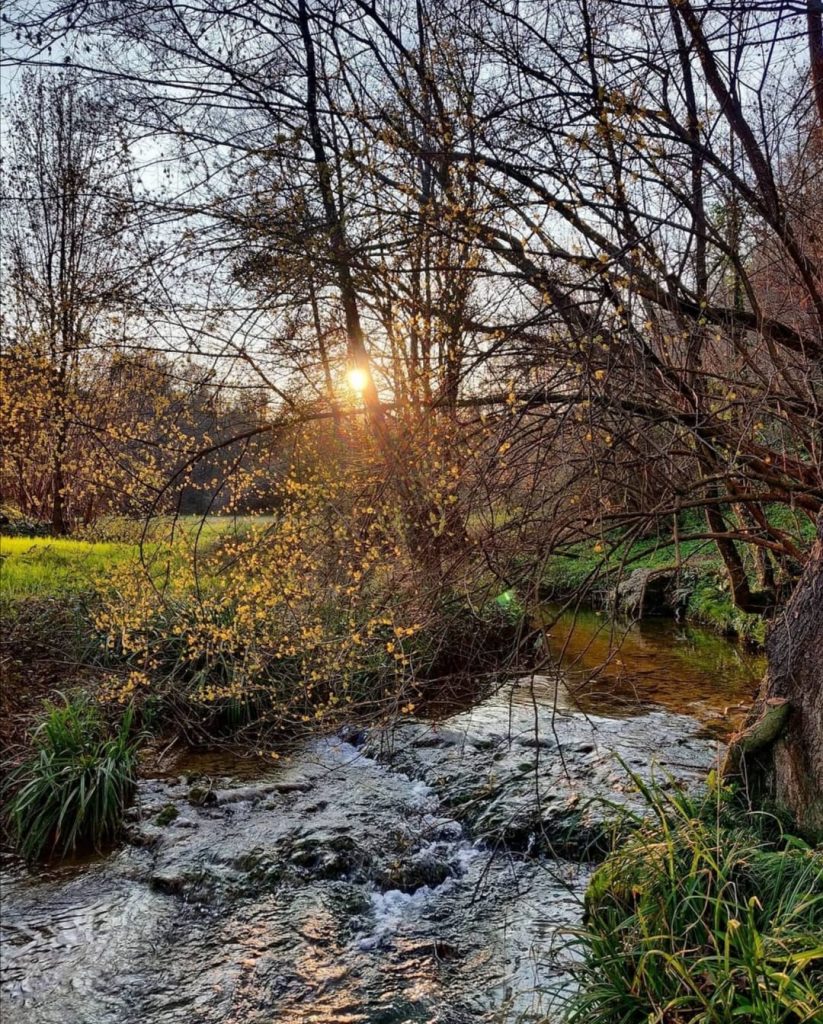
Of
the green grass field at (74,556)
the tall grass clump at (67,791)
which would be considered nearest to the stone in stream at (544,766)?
the tall grass clump at (67,791)

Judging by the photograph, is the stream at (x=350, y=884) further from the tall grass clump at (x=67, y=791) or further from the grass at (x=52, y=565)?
the grass at (x=52, y=565)

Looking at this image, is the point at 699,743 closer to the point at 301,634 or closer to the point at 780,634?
the point at 780,634

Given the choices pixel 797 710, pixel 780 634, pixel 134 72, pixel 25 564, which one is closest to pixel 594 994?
pixel 797 710

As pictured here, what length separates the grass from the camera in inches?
362

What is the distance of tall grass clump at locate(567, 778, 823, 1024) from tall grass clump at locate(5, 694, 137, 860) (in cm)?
331

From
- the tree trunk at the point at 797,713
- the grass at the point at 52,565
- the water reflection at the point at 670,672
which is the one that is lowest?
the water reflection at the point at 670,672

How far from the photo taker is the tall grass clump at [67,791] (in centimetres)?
479

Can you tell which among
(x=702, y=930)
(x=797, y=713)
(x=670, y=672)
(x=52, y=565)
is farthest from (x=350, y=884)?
(x=52, y=565)

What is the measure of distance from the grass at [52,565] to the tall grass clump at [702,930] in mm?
6375

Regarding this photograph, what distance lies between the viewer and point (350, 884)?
4.38 metres

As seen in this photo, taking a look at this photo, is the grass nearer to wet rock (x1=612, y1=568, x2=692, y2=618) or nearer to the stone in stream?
the stone in stream

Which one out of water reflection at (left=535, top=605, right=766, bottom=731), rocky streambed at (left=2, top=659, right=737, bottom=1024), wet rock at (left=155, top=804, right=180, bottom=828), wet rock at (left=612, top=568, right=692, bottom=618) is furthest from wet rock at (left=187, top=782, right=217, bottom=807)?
wet rock at (left=612, top=568, right=692, bottom=618)

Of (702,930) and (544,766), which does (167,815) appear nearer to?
(544,766)

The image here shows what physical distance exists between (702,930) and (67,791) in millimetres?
4143
